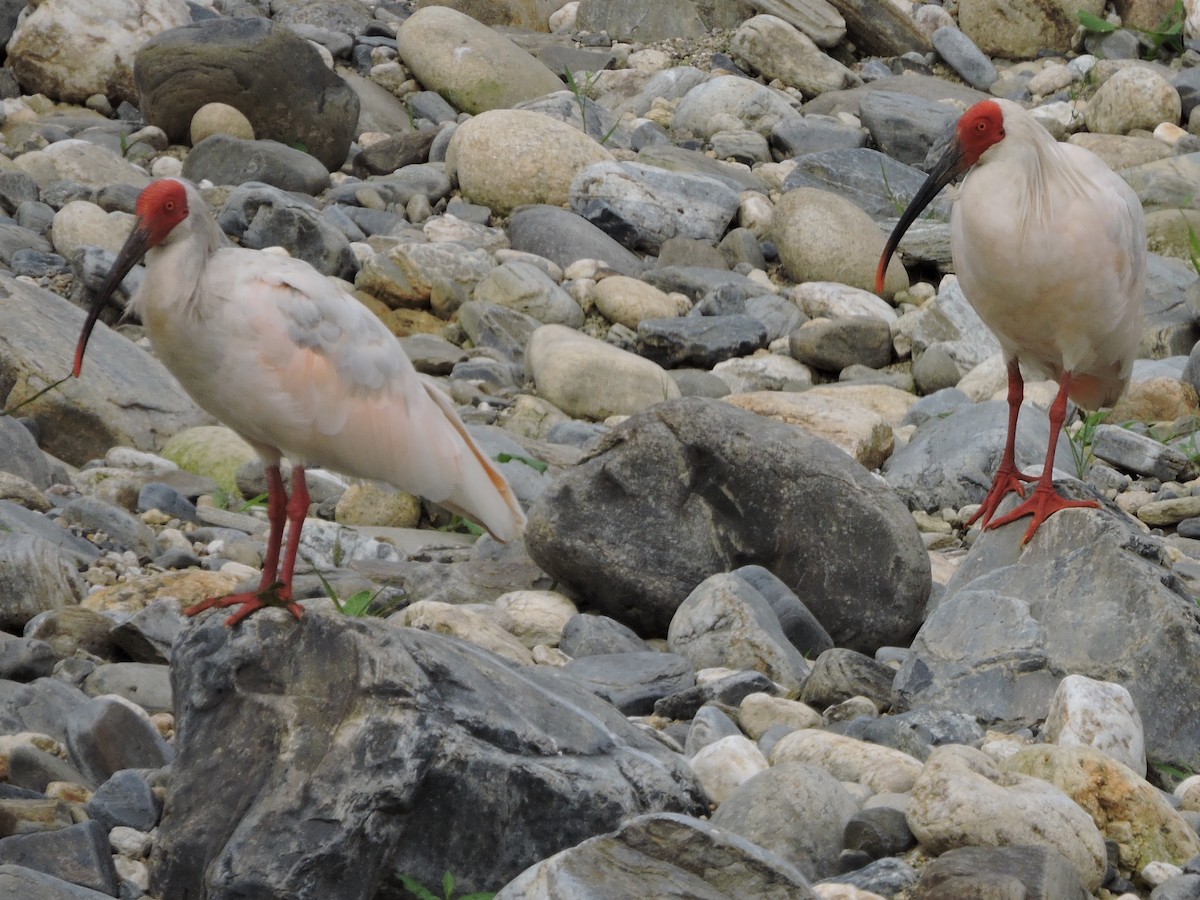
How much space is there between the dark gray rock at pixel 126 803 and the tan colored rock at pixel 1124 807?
2593 mm

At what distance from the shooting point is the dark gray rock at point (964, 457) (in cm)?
927

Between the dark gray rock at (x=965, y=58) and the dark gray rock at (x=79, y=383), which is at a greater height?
the dark gray rock at (x=79, y=383)

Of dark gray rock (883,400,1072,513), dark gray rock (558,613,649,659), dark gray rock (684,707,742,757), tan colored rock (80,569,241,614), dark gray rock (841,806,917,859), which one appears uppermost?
dark gray rock (841,806,917,859)

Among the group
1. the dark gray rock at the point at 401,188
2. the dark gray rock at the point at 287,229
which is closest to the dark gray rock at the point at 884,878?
the dark gray rock at the point at 287,229

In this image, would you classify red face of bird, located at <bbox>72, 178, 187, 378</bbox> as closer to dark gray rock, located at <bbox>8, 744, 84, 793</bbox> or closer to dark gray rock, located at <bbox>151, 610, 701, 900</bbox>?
dark gray rock, located at <bbox>151, 610, 701, 900</bbox>

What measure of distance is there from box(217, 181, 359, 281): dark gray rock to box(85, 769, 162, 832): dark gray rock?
8.03m

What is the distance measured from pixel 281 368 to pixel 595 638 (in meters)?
2.41

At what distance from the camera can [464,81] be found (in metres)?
17.1

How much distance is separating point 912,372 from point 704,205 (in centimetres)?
310

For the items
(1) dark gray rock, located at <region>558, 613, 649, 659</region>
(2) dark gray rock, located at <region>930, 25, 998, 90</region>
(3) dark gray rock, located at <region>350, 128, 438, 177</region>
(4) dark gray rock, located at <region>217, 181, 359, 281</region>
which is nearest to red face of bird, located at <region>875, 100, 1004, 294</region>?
(1) dark gray rock, located at <region>558, 613, 649, 659</region>

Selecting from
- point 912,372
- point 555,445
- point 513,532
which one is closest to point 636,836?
point 513,532

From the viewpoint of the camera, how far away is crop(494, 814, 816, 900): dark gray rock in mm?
3570

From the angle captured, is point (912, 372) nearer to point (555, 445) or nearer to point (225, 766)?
point (555, 445)

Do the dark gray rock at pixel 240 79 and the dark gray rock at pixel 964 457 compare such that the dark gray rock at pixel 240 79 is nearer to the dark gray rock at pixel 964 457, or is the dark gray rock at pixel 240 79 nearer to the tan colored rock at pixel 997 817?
the dark gray rock at pixel 964 457
